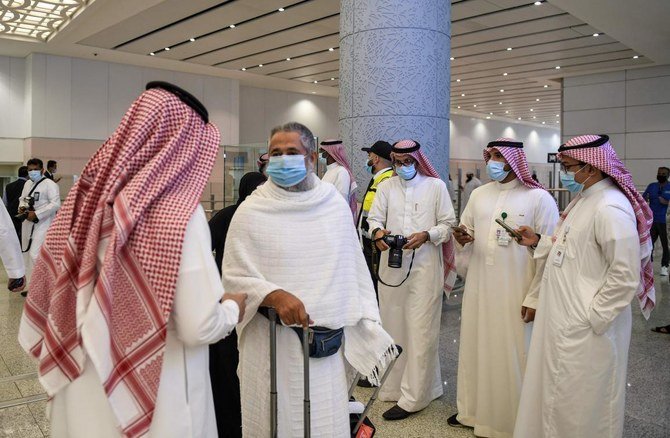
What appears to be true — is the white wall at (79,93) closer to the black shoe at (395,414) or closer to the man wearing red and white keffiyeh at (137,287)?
the black shoe at (395,414)

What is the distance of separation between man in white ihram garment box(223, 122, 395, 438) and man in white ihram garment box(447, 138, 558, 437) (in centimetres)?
134

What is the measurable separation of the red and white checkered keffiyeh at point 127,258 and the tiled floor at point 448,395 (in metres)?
2.18

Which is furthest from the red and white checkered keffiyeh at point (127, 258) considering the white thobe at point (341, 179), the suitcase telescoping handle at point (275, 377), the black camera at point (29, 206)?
the black camera at point (29, 206)

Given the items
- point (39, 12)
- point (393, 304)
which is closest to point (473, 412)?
point (393, 304)

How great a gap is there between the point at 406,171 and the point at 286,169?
5.99 ft

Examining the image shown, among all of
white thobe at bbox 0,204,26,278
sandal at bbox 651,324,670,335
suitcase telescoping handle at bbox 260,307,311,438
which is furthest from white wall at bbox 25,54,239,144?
suitcase telescoping handle at bbox 260,307,311,438

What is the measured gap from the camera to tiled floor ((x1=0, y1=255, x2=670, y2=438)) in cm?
336

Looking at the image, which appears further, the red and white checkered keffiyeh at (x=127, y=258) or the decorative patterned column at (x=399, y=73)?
the decorative patterned column at (x=399, y=73)

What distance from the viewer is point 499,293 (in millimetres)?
3307

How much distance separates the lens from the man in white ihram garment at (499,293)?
3.27 metres

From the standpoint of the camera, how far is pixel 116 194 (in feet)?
4.74

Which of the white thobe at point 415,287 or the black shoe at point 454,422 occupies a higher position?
the white thobe at point 415,287

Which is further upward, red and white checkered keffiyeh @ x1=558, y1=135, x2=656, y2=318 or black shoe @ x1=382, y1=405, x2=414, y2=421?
red and white checkered keffiyeh @ x1=558, y1=135, x2=656, y2=318

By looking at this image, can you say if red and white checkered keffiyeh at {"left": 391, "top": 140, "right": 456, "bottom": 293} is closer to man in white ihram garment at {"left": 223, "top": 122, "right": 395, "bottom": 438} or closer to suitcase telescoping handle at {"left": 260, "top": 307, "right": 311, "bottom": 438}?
man in white ihram garment at {"left": 223, "top": 122, "right": 395, "bottom": 438}
